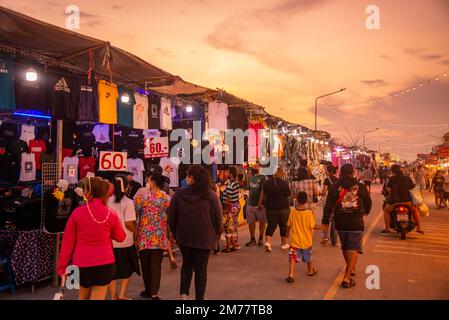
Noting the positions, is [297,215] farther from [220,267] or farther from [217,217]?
[217,217]

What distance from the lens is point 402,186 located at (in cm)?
1126

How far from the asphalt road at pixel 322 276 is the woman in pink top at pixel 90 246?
6.91 feet

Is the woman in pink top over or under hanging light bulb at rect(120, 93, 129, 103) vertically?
under

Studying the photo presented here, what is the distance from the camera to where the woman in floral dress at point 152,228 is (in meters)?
5.79

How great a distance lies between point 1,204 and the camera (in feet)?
21.4

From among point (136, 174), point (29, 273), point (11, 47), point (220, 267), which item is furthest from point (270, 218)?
point (11, 47)

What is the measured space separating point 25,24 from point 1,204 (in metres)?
2.89

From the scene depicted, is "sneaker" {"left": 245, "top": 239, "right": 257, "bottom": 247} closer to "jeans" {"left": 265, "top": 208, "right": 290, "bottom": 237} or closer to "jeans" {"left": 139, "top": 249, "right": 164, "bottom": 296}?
"jeans" {"left": 265, "top": 208, "right": 290, "bottom": 237}

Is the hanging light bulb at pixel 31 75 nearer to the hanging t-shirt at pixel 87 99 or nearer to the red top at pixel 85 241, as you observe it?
the hanging t-shirt at pixel 87 99

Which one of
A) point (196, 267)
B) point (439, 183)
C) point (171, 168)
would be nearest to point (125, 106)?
point (171, 168)

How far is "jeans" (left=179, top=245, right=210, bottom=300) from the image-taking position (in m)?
5.20

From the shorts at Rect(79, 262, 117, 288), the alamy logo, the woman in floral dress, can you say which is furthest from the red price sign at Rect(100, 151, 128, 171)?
the shorts at Rect(79, 262, 117, 288)

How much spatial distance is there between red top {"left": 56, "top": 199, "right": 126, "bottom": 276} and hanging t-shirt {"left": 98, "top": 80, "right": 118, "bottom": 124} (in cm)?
394

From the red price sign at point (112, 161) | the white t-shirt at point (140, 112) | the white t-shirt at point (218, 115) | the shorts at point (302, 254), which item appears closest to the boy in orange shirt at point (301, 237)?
the shorts at point (302, 254)
